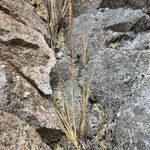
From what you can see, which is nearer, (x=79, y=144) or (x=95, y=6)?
(x=79, y=144)

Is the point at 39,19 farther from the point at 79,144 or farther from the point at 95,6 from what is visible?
the point at 79,144

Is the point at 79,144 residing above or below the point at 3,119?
below

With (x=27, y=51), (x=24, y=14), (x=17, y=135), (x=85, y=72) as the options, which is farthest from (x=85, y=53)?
(x=17, y=135)

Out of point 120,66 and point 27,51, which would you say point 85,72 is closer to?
point 120,66

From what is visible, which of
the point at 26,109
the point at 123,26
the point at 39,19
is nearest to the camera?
the point at 26,109

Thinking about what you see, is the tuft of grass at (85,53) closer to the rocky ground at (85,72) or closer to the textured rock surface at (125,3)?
the rocky ground at (85,72)

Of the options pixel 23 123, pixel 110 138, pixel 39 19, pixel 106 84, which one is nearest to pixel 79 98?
pixel 106 84

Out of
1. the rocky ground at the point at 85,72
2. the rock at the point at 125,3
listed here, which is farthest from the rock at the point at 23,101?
the rock at the point at 125,3

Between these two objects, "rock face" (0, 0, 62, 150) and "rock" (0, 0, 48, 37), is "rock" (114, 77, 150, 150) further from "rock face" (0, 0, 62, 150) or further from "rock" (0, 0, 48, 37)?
"rock" (0, 0, 48, 37)
